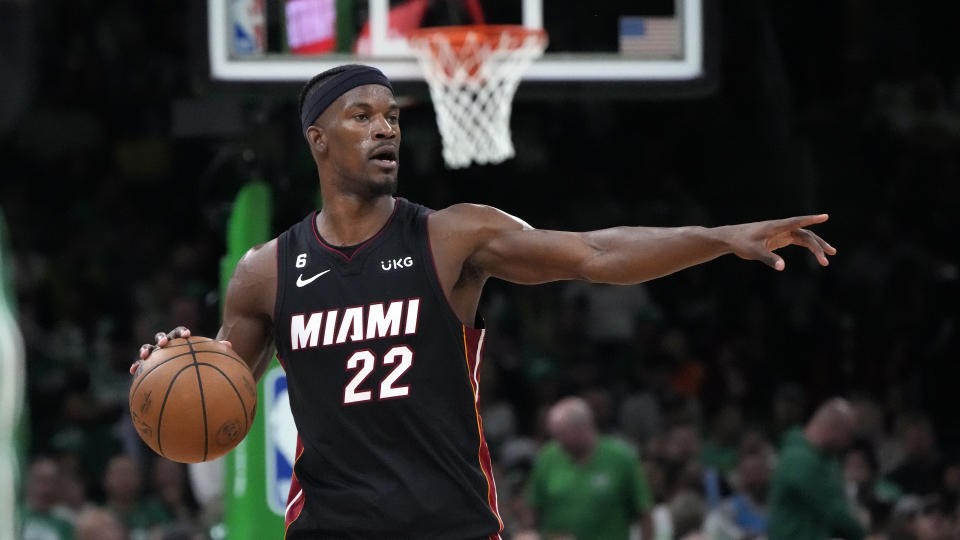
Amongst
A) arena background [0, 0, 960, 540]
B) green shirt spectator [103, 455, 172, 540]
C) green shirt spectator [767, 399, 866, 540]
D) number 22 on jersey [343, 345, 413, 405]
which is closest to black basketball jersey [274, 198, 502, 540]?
number 22 on jersey [343, 345, 413, 405]

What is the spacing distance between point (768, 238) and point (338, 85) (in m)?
1.26

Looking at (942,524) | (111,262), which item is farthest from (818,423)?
(111,262)

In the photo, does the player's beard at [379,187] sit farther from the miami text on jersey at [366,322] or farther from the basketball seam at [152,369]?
the basketball seam at [152,369]

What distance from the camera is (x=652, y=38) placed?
22.3 feet

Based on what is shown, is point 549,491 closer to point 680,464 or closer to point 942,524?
point 680,464

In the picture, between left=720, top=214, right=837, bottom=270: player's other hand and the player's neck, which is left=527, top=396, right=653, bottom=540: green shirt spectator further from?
left=720, top=214, right=837, bottom=270: player's other hand

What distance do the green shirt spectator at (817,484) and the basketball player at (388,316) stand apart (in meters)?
4.15

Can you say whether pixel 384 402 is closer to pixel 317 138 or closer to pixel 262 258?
pixel 262 258

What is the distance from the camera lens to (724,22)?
43.5 feet

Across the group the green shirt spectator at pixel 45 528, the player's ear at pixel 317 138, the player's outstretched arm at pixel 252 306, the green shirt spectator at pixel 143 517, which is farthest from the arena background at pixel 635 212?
the player's ear at pixel 317 138

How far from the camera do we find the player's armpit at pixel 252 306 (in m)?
4.31

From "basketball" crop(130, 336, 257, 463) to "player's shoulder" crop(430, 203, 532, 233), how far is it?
0.68m

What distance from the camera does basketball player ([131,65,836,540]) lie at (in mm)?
4016

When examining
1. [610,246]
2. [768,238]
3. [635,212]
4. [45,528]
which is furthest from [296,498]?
[635,212]
